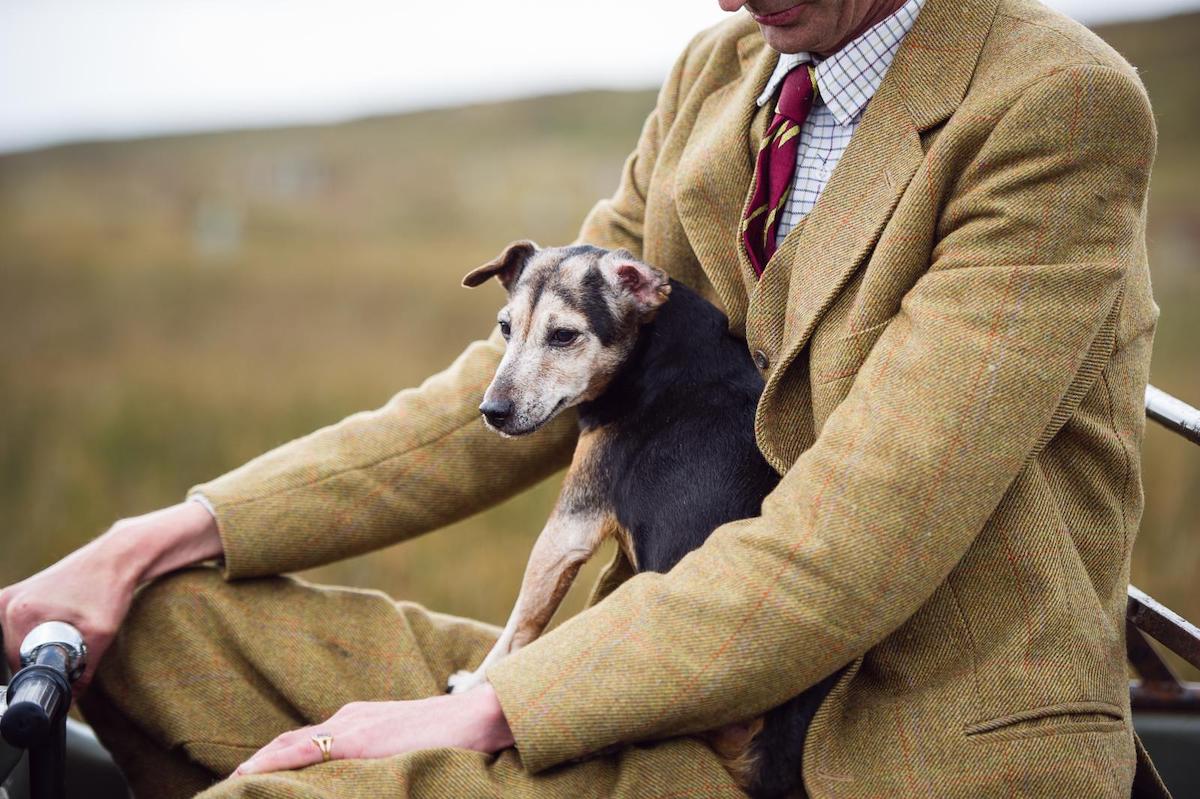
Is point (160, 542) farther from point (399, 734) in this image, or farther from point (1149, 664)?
point (1149, 664)

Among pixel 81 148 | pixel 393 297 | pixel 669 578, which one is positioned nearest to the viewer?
pixel 669 578

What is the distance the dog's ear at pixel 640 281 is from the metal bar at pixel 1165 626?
135cm

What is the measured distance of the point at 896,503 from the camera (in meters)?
2.02

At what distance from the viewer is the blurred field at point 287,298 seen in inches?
268

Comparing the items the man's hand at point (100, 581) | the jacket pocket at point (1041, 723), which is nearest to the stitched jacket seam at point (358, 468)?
the man's hand at point (100, 581)

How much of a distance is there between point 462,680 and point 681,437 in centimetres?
83

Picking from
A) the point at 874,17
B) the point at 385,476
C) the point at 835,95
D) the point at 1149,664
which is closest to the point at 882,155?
the point at 835,95

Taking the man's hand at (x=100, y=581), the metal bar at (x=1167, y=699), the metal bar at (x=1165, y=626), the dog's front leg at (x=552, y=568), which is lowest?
the metal bar at (x=1167, y=699)

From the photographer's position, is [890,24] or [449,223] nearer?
[890,24]

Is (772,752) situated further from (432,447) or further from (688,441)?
(432,447)

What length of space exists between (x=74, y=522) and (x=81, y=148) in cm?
1252

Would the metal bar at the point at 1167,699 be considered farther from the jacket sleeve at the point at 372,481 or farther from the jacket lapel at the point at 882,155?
the jacket sleeve at the point at 372,481

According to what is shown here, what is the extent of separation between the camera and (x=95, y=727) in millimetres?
2771

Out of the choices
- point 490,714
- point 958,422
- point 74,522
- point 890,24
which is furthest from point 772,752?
point 74,522
